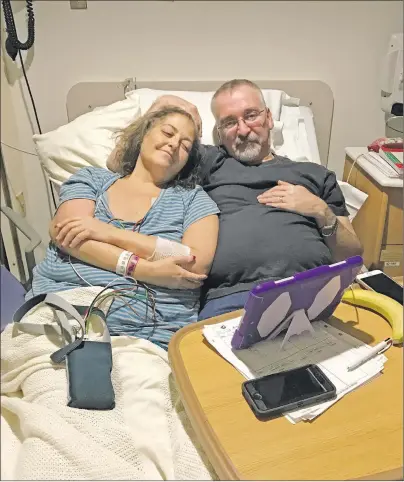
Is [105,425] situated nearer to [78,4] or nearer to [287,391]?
[287,391]

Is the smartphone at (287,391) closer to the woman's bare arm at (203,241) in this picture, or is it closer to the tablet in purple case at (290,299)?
the tablet in purple case at (290,299)

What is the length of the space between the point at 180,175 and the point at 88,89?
0.59 metres

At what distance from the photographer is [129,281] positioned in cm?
119

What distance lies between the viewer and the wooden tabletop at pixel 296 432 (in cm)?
72

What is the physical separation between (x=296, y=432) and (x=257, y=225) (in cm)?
67

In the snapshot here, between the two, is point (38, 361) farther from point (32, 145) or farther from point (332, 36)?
point (332, 36)

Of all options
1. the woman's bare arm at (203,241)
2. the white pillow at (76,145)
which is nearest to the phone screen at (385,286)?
the woman's bare arm at (203,241)

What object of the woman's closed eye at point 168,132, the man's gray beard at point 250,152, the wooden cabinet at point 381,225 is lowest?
the wooden cabinet at point 381,225

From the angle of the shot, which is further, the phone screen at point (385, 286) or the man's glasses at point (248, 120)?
the man's glasses at point (248, 120)

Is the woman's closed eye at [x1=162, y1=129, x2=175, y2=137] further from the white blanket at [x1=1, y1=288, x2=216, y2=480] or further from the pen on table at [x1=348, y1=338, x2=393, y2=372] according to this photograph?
the pen on table at [x1=348, y1=338, x2=393, y2=372]

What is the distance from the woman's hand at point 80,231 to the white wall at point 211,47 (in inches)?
7.9

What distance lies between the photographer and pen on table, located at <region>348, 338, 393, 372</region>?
2.89ft

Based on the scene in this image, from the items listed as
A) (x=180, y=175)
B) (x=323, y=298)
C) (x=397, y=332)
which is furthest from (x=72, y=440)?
(x=180, y=175)

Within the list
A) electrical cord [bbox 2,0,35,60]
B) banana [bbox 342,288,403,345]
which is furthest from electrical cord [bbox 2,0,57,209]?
banana [bbox 342,288,403,345]
